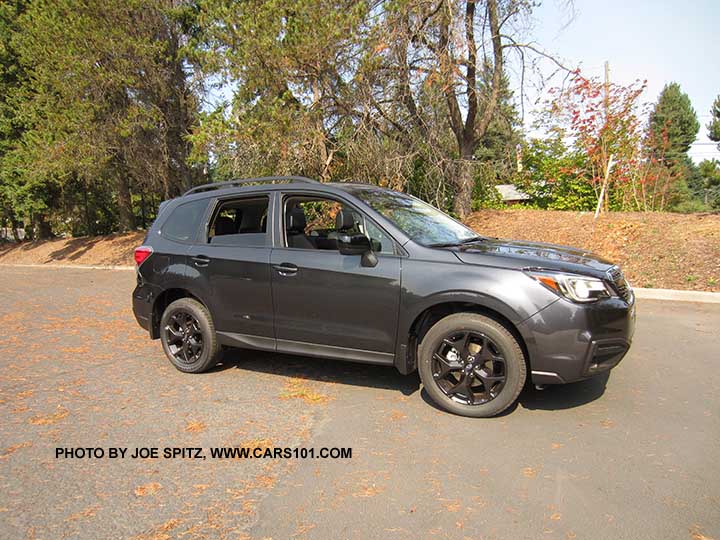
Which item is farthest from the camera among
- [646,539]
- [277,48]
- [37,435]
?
[277,48]

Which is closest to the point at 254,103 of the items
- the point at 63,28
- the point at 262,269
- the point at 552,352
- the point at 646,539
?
the point at 63,28

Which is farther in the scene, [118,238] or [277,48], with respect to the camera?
[118,238]

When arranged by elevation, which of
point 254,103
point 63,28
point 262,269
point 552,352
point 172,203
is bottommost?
point 552,352

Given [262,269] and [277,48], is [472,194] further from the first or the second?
[262,269]

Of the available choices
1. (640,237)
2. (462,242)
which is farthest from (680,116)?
(462,242)

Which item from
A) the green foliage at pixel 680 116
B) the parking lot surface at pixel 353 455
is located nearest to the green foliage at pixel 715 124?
the green foliage at pixel 680 116

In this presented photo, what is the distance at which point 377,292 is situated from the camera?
3.87m

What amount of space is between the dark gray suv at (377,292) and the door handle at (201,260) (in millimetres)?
18

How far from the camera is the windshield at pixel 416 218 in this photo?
4.18m

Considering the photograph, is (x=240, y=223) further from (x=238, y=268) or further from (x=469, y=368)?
(x=469, y=368)

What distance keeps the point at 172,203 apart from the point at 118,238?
17.8 m

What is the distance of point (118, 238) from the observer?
2092 cm

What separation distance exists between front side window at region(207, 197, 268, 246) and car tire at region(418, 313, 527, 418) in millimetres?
1947

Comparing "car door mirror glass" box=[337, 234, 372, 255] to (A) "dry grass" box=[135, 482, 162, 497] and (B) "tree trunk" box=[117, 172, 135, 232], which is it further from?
(B) "tree trunk" box=[117, 172, 135, 232]
